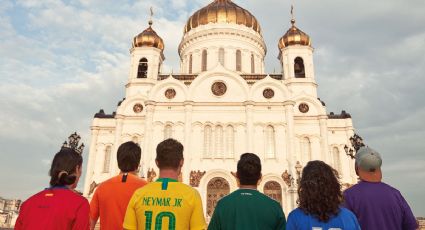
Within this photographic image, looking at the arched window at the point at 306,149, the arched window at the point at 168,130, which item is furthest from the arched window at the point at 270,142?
the arched window at the point at 168,130

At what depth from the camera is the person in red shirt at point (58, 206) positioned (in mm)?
3146

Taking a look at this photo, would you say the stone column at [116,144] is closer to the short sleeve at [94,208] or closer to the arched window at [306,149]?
the arched window at [306,149]

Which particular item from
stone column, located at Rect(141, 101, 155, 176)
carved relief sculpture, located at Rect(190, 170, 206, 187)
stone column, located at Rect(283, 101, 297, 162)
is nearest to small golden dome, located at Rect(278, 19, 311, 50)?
stone column, located at Rect(283, 101, 297, 162)

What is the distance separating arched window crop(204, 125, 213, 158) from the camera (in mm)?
26928

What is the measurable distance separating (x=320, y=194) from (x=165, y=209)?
4.66 feet

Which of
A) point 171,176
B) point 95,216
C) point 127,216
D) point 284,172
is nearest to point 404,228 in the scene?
point 171,176

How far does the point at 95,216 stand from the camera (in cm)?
393

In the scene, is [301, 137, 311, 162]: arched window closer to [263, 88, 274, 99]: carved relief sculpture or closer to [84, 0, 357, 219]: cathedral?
[84, 0, 357, 219]: cathedral

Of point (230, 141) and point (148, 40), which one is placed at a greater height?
point (148, 40)

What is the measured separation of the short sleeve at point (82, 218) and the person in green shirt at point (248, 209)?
49.3 inches

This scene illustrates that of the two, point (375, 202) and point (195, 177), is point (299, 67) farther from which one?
point (375, 202)

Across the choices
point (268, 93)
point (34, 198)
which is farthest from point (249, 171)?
point (268, 93)

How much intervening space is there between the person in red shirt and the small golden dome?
30.7 metres

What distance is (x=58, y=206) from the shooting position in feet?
10.5
